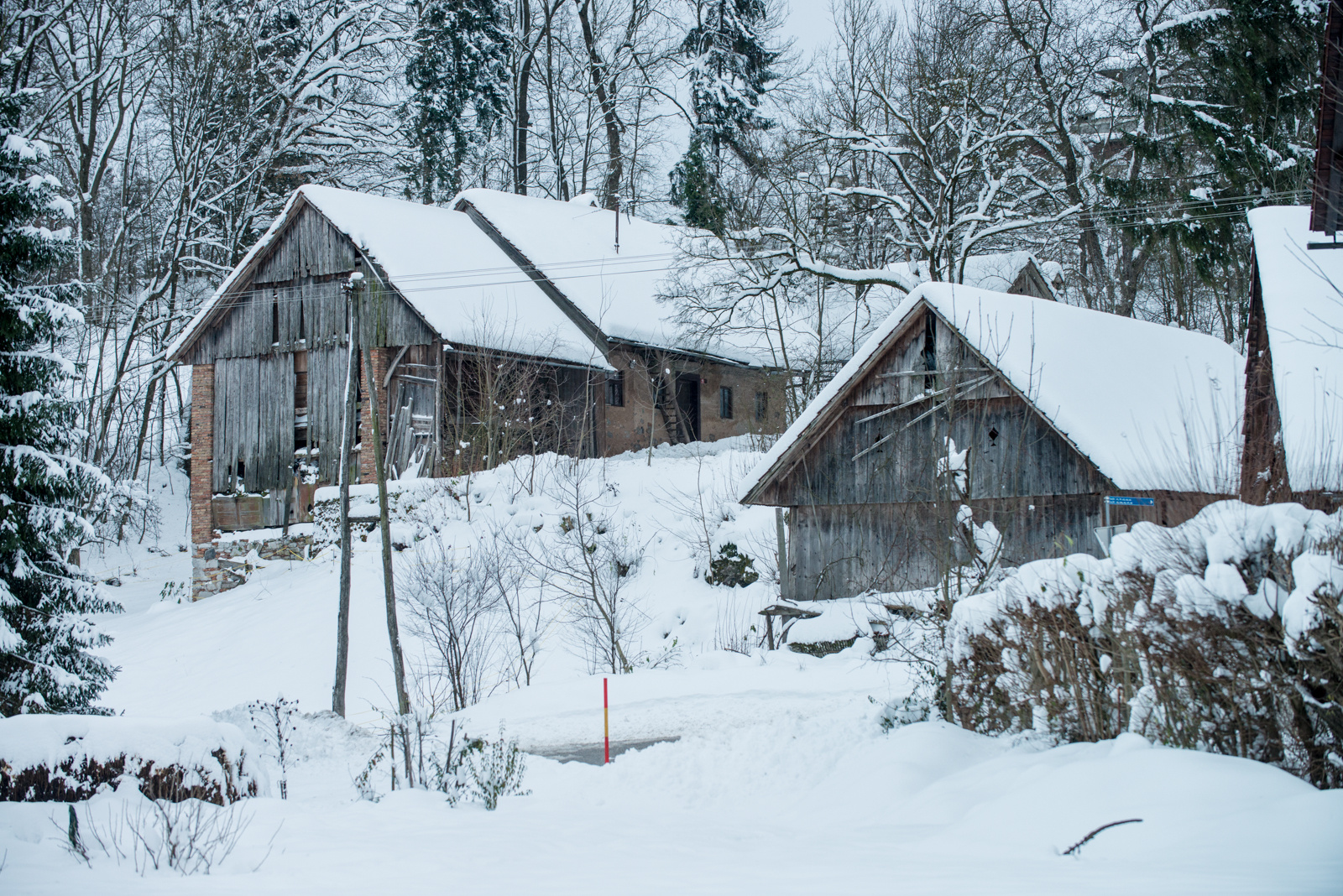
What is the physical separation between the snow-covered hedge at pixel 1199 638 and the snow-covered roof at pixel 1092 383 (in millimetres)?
5291

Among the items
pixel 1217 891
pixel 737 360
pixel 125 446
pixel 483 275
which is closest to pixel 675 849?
pixel 1217 891

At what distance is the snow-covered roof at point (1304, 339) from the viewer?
30.0 ft

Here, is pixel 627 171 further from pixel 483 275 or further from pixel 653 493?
pixel 653 493

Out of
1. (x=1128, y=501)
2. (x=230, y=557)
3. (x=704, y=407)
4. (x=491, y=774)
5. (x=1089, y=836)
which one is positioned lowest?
(x=491, y=774)

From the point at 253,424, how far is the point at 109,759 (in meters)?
19.2

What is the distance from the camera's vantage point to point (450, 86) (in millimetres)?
31609

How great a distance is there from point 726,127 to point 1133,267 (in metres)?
14.0

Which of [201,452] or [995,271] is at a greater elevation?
[995,271]

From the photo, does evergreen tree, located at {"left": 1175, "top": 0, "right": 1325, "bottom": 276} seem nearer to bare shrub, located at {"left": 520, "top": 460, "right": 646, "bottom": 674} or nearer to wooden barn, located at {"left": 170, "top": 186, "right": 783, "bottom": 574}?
wooden barn, located at {"left": 170, "top": 186, "right": 783, "bottom": 574}

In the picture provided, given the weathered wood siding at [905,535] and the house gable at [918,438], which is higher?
the house gable at [918,438]

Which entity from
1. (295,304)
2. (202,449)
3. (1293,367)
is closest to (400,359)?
(295,304)

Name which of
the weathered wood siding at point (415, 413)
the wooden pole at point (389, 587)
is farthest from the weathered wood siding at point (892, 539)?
the weathered wood siding at point (415, 413)

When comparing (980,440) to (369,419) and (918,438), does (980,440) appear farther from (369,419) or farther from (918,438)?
(369,419)

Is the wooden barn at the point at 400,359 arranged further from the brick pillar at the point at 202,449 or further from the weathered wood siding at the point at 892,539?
Result: the weathered wood siding at the point at 892,539
